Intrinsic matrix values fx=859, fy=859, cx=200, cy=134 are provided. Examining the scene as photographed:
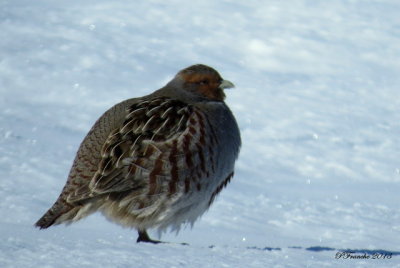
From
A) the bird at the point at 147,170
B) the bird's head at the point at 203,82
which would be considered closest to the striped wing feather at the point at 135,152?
the bird at the point at 147,170

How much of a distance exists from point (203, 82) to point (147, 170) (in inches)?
36.9

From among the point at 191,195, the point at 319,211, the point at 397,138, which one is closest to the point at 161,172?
the point at 191,195

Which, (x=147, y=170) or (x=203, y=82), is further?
A: (x=203, y=82)

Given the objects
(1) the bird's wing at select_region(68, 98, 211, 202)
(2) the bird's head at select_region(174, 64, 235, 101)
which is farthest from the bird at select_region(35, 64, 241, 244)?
(2) the bird's head at select_region(174, 64, 235, 101)

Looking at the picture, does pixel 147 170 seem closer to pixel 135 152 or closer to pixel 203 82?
pixel 135 152

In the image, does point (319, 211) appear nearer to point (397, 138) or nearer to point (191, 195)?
point (191, 195)

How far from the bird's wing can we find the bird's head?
1.71ft

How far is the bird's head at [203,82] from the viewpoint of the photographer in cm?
505

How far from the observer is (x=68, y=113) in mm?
8992

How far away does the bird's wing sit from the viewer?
4.29m

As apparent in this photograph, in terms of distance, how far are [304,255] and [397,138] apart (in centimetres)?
558

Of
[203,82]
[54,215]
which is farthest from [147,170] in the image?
[203,82]

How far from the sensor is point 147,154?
4.36m

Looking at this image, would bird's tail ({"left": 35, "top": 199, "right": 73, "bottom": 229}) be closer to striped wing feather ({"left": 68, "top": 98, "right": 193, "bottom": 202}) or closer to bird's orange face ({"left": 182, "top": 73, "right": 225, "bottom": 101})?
striped wing feather ({"left": 68, "top": 98, "right": 193, "bottom": 202})
